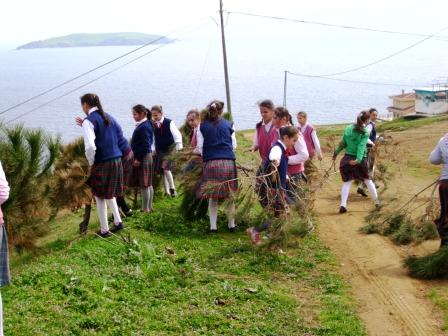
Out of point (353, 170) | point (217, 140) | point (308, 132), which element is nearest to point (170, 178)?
point (308, 132)

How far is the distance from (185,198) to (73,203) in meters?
1.51

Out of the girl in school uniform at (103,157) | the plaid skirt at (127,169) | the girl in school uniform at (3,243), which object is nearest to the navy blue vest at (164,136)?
the plaid skirt at (127,169)

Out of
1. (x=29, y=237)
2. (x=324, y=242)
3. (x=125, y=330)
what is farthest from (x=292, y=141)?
(x=29, y=237)

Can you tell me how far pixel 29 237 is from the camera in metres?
Result: 8.44

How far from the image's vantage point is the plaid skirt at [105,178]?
25.1 feet

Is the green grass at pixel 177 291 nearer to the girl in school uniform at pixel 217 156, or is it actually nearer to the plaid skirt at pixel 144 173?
the girl in school uniform at pixel 217 156

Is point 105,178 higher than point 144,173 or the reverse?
higher

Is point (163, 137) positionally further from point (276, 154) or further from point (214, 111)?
point (276, 154)

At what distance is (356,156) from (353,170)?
0.25m

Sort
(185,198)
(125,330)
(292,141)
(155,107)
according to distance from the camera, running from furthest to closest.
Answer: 1. (155,107)
2. (185,198)
3. (292,141)
4. (125,330)

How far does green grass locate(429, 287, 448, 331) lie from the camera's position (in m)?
5.65

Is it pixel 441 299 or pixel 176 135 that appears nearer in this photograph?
pixel 441 299

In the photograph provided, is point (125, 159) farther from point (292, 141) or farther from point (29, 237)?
point (292, 141)

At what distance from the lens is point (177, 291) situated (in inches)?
237
